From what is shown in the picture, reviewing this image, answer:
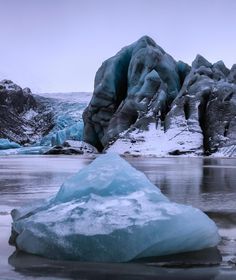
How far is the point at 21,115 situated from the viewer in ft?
388

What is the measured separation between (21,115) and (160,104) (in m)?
74.1

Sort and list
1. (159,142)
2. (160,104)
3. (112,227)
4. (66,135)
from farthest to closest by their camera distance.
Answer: (66,135)
(160,104)
(159,142)
(112,227)

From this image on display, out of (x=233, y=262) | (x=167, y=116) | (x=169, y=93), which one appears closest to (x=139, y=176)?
(x=233, y=262)

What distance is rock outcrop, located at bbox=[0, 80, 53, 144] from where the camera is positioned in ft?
347

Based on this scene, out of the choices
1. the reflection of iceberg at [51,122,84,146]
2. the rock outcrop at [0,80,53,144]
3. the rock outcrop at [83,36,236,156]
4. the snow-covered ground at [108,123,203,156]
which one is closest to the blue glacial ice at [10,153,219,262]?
the rock outcrop at [83,36,236,156]

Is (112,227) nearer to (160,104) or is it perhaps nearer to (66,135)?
(160,104)

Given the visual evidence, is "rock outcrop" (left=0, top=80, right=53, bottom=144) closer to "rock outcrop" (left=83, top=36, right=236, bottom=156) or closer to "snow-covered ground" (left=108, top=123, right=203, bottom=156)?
"rock outcrop" (left=83, top=36, right=236, bottom=156)

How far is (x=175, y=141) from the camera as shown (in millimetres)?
45312

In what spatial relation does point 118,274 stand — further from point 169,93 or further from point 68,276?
point 169,93

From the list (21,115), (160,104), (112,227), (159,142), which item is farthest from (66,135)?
(112,227)

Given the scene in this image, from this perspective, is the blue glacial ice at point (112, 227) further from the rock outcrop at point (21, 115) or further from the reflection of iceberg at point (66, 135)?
the rock outcrop at point (21, 115)

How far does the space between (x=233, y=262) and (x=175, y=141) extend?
4111cm

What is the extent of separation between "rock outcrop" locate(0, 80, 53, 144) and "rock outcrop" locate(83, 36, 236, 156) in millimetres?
50050

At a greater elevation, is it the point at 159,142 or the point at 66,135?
the point at 159,142
